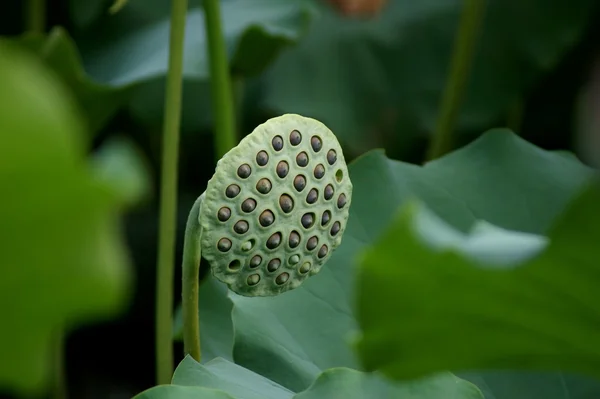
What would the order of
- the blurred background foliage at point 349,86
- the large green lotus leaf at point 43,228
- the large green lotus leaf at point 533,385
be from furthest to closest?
the blurred background foliage at point 349,86 < the large green lotus leaf at point 533,385 < the large green lotus leaf at point 43,228

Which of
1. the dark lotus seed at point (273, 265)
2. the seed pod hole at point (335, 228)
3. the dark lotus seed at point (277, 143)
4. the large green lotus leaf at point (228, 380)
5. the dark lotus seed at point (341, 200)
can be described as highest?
the dark lotus seed at point (277, 143)

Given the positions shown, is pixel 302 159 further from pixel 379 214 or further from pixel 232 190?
pixel 379 214

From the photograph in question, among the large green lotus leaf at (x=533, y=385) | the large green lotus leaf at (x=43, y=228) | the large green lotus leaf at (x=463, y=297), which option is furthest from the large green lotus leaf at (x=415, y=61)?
the large green lotus leaf at (x=43, y=228)

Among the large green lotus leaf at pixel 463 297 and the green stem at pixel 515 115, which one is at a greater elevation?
the large green lotus leaf at pixel 463 297

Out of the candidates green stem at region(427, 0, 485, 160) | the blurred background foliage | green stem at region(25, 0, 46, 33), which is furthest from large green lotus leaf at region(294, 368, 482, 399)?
green stem at region(25, 0, 46, 33)

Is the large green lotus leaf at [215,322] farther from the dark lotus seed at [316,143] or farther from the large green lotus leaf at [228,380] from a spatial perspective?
the dark lotus seed at [316,143]

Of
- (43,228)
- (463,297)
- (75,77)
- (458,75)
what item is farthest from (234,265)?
(458,75)
